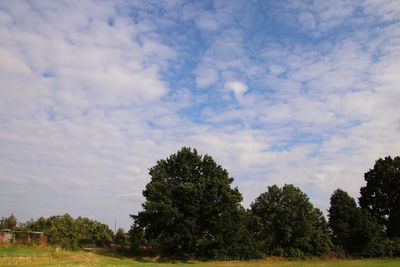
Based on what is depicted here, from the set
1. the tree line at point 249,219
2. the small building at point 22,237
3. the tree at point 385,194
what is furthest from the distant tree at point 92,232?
the tree at point 385,194

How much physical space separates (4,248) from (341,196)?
5148 cm

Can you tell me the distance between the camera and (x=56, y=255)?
45844mm

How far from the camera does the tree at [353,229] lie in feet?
217

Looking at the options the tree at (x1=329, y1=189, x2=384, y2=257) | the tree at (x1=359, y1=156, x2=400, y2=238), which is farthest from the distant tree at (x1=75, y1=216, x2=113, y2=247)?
the tree at (x1=359, y1=156, x2=400, y2=238)

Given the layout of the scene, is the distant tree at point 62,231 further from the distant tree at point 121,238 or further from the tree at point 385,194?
the tree at point 385,194

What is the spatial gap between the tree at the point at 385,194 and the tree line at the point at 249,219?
0.54 ft

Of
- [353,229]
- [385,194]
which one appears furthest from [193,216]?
[385,194]

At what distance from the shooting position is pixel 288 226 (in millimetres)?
63062

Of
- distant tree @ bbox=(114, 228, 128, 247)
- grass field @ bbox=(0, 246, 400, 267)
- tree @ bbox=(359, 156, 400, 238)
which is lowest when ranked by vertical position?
grass field @ bbox=(0, 246, 400, 267)

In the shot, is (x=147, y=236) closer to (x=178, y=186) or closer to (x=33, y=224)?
(x=178, y=186)

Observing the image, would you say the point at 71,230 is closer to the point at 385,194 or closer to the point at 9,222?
the point at 9,222

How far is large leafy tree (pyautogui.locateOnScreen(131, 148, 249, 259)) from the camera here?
54469 millimetres

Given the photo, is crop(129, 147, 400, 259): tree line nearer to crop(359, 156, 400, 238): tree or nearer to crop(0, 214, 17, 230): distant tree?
crop(359, 156, 400, 238): tree

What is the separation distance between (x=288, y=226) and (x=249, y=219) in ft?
21.0
